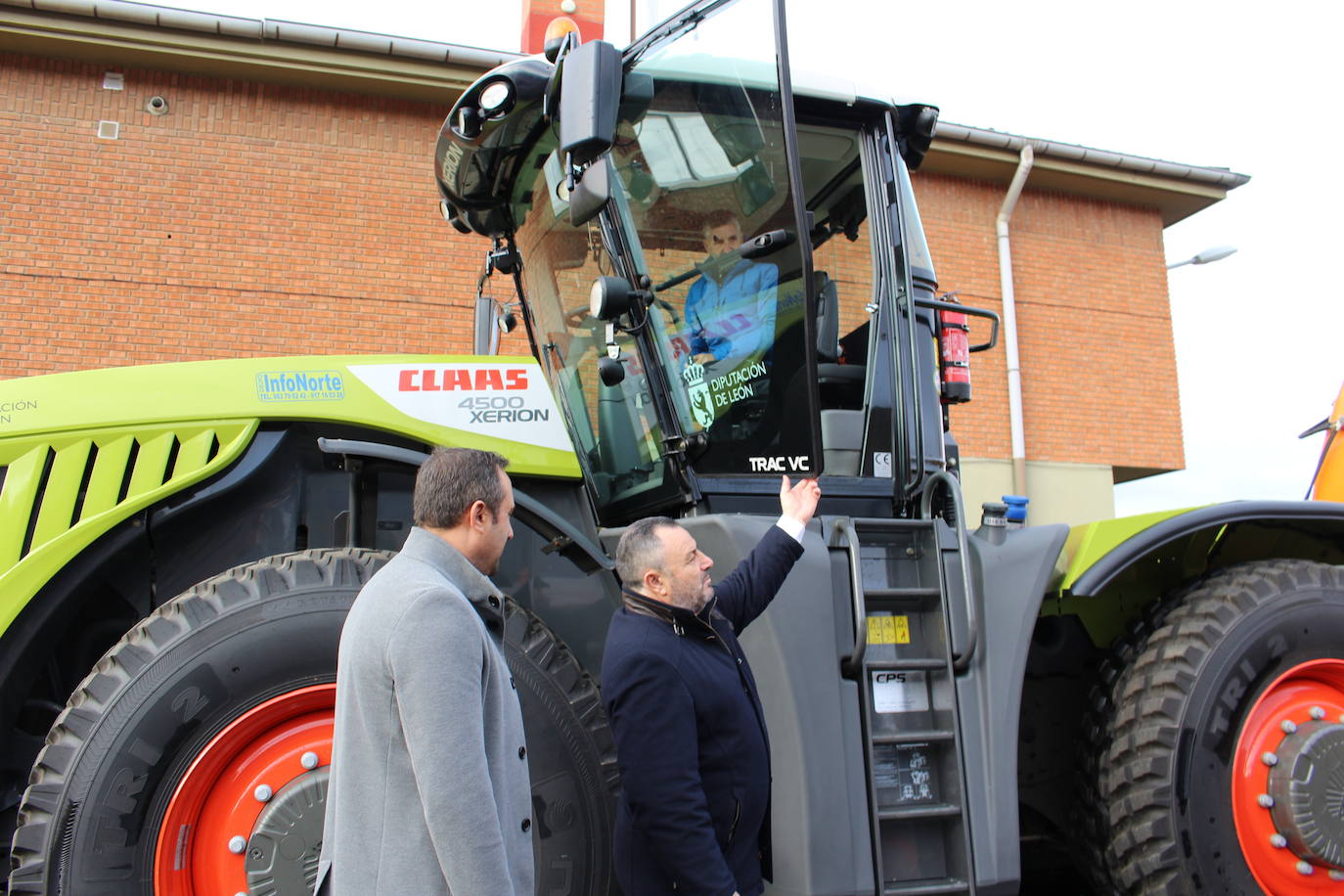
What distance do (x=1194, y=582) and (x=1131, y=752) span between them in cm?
72

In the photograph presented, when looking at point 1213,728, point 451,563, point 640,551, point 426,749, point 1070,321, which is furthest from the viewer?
point 1070,321

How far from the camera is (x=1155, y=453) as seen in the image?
39.0ft

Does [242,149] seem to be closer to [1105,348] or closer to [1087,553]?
[1087,553]

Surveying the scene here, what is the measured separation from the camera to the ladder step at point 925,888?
277cm

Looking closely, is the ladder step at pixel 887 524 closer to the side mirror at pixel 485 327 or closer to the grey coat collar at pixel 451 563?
the grey coat collar at pixel 451 563

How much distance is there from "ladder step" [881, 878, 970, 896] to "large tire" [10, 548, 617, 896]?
2.62 feet

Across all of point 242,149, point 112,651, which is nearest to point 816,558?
point 112,651

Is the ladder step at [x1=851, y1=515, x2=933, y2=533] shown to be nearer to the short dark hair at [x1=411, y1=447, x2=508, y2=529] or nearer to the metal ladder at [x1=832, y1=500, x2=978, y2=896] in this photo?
the metal ladder at [x1=832, y1=500, x2=978, y2=896]

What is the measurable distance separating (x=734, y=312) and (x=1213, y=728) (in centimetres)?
202

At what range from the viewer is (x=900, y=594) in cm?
309

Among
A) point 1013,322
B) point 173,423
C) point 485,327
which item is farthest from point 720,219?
point 1013,322

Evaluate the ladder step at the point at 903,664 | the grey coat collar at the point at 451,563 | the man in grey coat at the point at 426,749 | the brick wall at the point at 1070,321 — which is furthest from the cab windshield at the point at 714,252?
the brick wall at the point at 1070,321

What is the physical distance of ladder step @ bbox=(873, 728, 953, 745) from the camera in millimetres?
2885

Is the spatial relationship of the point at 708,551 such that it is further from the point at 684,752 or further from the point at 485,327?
the point at 485,327
